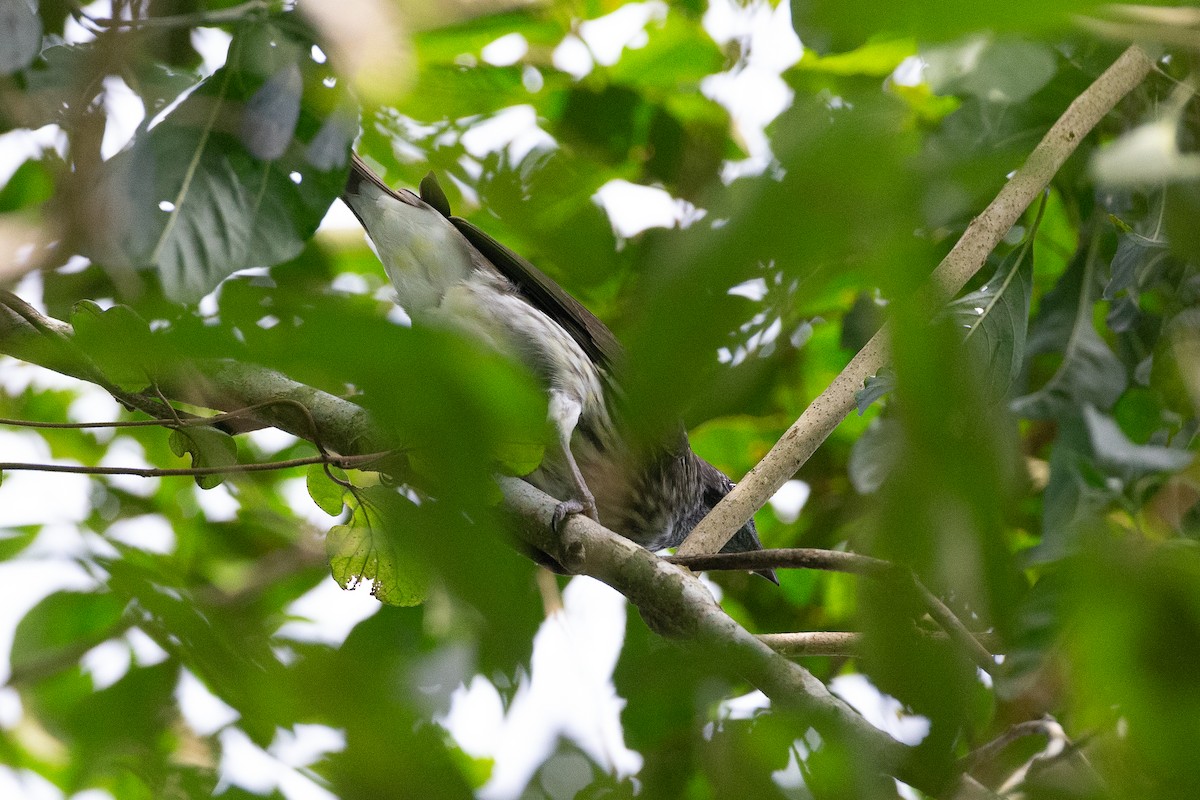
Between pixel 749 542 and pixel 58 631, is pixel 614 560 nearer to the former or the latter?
pixel 58 631

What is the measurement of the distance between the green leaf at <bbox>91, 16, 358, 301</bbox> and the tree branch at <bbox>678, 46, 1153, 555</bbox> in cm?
91

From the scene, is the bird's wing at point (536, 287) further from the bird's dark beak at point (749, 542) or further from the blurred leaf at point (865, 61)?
the blurred leaf at point (865, 61)

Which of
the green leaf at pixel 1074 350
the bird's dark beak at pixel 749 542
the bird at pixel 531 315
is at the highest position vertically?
the green leaf at pixel 1074 350

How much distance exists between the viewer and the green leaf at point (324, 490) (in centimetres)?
165

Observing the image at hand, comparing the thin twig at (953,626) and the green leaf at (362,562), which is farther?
the green leaf at (362,562)

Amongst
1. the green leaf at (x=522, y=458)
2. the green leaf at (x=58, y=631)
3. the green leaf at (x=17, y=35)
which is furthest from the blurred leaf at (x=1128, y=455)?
the green leaf at (x=17, y=35)

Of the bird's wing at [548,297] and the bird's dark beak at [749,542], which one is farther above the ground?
the bird's wing at [548,297]

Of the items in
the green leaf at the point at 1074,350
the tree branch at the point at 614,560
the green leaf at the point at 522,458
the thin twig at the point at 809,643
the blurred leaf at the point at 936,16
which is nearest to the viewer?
the blurred leaf at the point at 936,16

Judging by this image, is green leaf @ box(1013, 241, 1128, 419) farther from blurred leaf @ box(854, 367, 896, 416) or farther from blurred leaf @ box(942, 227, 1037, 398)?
blurred leaf @ box(854, 367, 896, 416)

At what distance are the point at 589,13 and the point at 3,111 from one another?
133 centimetres

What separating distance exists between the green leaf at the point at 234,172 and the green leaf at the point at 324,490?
343mm

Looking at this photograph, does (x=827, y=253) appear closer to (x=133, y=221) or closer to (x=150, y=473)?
(x=150, y=473)

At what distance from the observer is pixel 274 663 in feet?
1.82

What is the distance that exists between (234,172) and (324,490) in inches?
22.9
